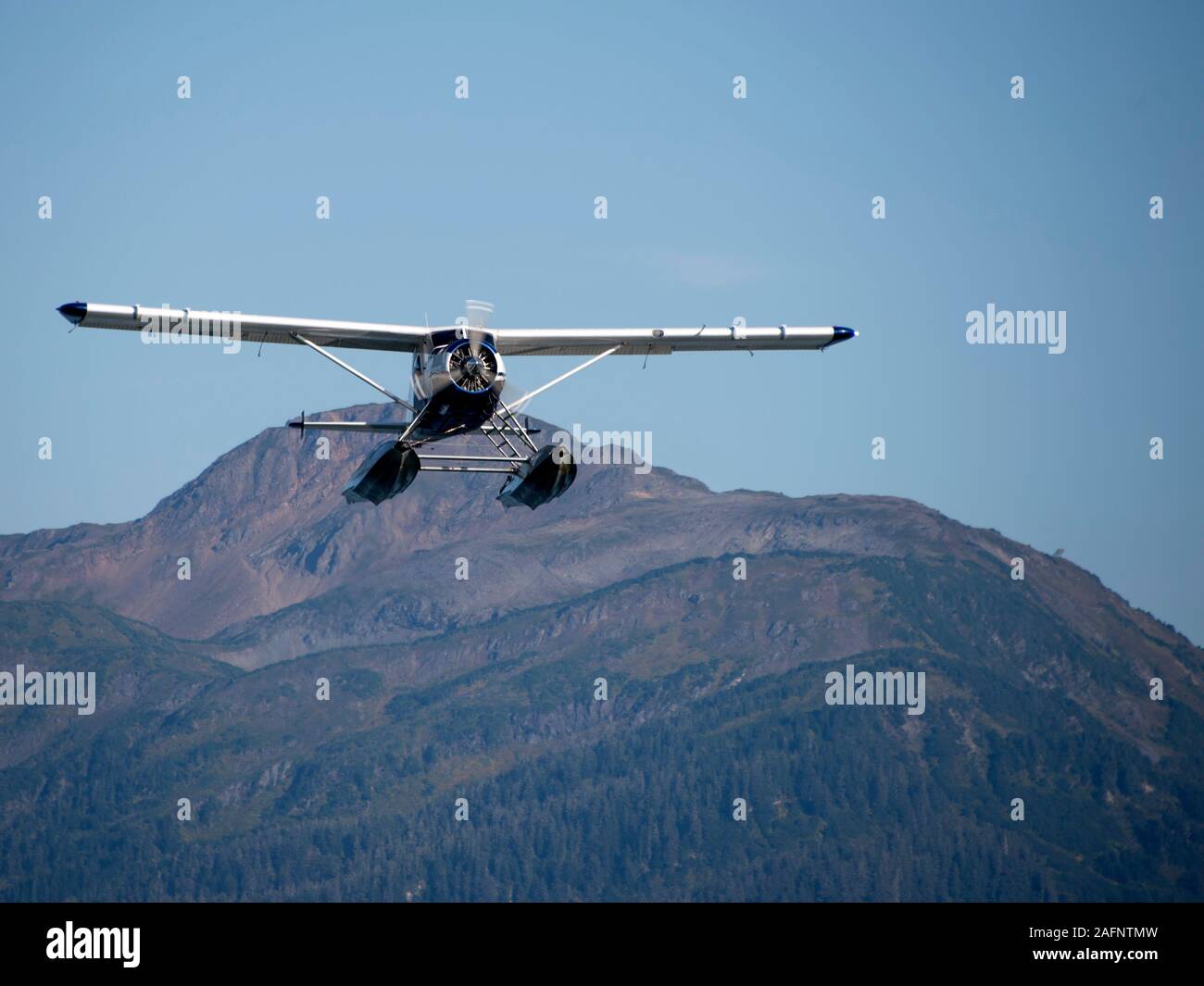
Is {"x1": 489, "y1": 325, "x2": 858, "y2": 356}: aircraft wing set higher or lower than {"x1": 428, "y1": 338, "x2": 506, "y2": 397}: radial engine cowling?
higher

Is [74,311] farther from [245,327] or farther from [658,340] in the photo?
[658,340]

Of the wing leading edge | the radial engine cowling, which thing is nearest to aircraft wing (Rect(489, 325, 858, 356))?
the wing leading edge

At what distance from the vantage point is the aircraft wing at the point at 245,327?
184 feet

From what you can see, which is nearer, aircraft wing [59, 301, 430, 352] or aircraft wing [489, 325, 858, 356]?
aircraft wing [59, 301, 430, 352]

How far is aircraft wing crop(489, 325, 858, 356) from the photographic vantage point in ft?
200

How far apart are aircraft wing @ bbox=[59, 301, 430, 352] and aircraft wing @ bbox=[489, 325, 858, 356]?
3868mm

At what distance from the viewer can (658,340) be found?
62.6 meters

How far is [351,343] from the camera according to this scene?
59250mm

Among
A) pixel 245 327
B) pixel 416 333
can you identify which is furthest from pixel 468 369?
pixel 245 327

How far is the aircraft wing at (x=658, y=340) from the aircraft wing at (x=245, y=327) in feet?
12.7

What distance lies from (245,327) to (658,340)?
13.1 m

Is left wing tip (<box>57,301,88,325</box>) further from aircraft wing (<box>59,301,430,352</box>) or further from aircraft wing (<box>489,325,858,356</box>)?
aircraft wing (<box>489,325,858,356</box>)

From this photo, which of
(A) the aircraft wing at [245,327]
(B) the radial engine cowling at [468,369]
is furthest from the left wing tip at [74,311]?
(B) the radial engine cowling at [468,369]

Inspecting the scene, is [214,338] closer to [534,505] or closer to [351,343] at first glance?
[351,343]
